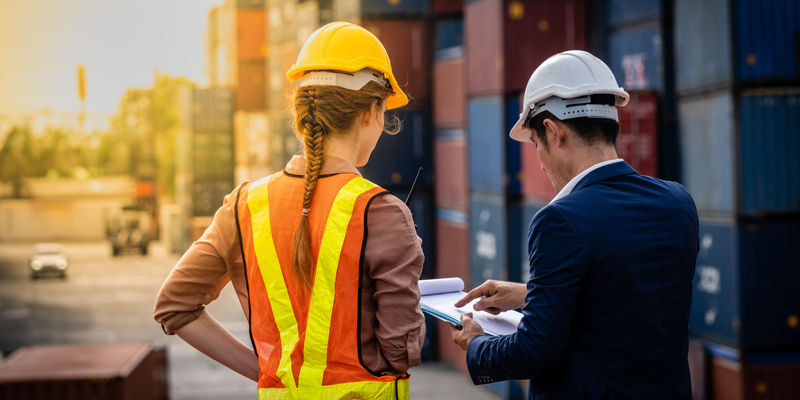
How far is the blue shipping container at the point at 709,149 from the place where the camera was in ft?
41.0

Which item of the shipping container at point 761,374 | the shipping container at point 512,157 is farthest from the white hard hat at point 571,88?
the shipping container at point 512,157

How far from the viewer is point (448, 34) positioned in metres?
23.5

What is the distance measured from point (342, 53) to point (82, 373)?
42.0ft

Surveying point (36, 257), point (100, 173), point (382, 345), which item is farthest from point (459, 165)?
point (100, 173)

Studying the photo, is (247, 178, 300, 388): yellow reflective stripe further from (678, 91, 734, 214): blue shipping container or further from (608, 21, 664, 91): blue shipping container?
(608, 21, 664, 91): blue shipping container

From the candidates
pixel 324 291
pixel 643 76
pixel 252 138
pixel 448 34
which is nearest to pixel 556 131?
pixel 324 291

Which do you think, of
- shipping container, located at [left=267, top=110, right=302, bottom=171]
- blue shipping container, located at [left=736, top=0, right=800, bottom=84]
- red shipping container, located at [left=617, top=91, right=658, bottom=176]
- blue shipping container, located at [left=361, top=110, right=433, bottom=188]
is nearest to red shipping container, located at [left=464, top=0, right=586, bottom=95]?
red shipping container, located at [left=617, top=91, right=658, bottom=176]

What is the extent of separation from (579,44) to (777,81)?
586cm

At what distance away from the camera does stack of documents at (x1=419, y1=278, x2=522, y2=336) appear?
3277 millimetres

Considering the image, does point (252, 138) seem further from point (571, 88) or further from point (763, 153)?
point (571, 88)

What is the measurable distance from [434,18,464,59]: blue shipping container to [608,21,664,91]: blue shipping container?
287 inches

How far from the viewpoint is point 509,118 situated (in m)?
18.2

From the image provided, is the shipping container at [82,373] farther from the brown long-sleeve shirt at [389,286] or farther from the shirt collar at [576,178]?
the shirt collar at [576,178]

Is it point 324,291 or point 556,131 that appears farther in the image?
point 556,131
